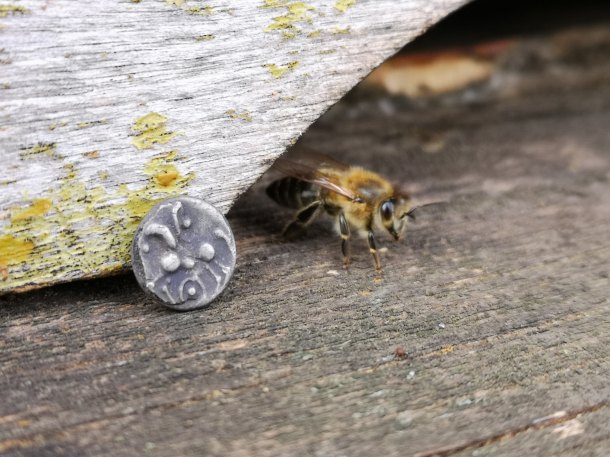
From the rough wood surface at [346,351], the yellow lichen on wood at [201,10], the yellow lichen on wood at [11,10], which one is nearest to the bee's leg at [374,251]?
the rough wood surface at [346,351]

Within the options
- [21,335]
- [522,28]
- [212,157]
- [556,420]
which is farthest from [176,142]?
[522,28]

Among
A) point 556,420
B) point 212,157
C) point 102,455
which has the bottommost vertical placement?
point 556,420

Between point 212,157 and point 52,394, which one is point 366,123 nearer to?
point 212,157

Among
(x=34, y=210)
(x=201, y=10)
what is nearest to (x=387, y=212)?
(x=201, y=10)

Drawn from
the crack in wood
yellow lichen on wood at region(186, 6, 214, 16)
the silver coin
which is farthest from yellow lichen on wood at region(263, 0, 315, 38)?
the crack in wood

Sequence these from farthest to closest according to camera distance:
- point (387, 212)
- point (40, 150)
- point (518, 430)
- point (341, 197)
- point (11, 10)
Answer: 1. point (341, 197)
2. point (387, 212)
3. point (40, 150)
4. point (11, 10)
5. point (518, 430)

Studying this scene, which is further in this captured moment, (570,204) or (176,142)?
(570,204)

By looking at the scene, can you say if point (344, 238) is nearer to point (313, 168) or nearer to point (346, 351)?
point (313, 168)
